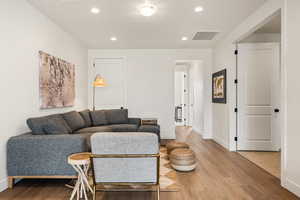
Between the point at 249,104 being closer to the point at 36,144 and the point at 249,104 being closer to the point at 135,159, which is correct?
the point at 135,159

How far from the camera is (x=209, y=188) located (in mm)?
2482

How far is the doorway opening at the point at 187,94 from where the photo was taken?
22.8 feet

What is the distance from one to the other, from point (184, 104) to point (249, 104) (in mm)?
4913

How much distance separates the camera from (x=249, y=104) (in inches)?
165

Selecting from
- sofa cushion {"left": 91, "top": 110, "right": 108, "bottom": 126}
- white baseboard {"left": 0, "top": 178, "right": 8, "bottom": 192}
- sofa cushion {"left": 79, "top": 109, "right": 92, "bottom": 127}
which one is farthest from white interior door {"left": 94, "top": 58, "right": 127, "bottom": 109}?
white baseboard {"left": 0, "top": 178, "right": 8, "bottom": 192}

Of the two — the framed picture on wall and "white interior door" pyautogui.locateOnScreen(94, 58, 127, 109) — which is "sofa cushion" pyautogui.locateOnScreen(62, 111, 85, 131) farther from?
the framed picture on wall

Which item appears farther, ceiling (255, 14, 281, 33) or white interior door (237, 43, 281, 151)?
white interior door (237, 43, 281, 151)

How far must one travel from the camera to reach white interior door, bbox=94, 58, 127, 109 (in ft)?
18.4

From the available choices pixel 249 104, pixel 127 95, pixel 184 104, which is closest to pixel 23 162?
pixel 127 95

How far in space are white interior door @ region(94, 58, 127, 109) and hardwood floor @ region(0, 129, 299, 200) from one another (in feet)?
10.3

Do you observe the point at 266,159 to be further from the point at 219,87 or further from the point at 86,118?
the point at 86,118

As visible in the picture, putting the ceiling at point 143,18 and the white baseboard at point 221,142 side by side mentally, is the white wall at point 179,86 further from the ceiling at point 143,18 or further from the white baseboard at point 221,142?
the ceiling at point 143,18

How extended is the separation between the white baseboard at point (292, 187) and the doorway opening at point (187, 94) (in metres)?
4.24

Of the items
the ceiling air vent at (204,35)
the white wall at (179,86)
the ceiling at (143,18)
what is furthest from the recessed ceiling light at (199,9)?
the white wall at (179,86)
